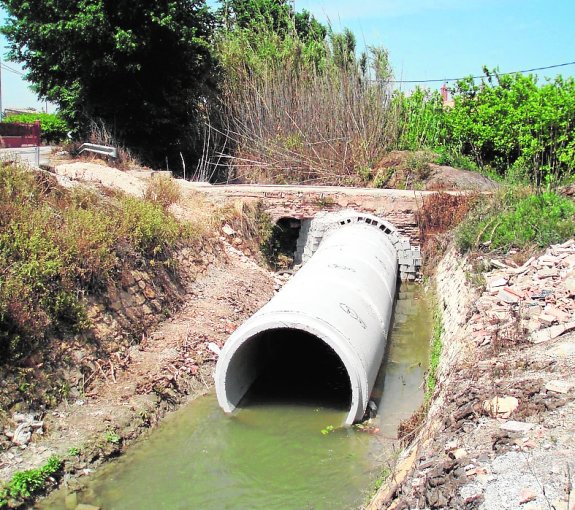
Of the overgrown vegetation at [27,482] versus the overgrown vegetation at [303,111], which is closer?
the overgrown vegetation at [27,482]

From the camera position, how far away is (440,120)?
1911cm

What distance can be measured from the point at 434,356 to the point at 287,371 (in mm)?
1868

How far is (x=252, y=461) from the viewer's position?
20.9 ft

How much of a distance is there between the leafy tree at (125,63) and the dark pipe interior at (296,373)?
32.4 feet

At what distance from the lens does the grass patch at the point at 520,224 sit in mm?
9102

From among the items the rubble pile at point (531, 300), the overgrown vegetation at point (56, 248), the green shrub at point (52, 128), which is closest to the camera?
the rubble pile at point (531, 300)

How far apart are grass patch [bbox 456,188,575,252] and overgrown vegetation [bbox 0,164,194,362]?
4.67m

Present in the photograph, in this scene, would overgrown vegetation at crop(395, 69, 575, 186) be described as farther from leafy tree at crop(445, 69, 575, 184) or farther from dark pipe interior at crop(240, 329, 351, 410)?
dark pipe interior at crop(240, 329, 351, 410)

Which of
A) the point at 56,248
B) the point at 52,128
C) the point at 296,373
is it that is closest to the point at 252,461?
the point at 296,373

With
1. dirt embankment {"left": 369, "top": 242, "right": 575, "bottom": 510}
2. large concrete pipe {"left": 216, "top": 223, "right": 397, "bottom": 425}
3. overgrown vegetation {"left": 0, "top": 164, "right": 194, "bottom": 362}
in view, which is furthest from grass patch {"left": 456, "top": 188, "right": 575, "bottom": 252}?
overgrown vegetation {"left": 0, "top": 164, "right": 194, "bottom": 362}

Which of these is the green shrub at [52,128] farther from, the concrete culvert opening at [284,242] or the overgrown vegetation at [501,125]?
the overgrown vegetation at [501,125]

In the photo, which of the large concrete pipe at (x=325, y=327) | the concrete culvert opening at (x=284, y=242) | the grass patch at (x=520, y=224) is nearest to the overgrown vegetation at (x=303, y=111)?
the concrete culvert opening at (x=284, y=242)

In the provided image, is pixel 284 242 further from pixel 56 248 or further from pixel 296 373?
pixel 56 248

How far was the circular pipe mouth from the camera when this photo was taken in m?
6.80
